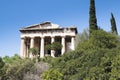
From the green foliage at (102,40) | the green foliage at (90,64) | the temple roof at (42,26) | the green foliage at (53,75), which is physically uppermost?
the temple roof at (42,26)

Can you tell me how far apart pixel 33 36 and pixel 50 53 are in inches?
189

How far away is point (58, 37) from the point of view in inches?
2534

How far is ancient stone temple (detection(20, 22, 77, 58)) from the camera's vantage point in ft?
206

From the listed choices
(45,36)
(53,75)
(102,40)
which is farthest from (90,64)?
(45,36)

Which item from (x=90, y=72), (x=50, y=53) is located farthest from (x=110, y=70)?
(x=50, y=53)

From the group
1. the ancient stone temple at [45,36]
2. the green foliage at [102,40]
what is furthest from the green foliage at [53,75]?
the ancient stone temple at [45,36]

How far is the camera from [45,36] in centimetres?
6412

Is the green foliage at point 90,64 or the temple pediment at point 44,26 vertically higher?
the temple pediment at point 44,26

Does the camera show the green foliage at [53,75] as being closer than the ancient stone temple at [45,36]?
Yes

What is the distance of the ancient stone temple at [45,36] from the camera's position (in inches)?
2474

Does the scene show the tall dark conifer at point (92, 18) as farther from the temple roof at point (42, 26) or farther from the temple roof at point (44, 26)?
the temple roof at point (44, 26)

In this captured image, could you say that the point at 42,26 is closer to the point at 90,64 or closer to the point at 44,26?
the point at 44,26

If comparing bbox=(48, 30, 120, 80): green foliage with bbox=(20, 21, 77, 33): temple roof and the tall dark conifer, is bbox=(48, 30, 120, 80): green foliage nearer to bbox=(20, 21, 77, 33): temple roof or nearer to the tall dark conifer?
the tall dark conifer

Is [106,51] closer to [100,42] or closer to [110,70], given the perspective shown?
[110,70]
